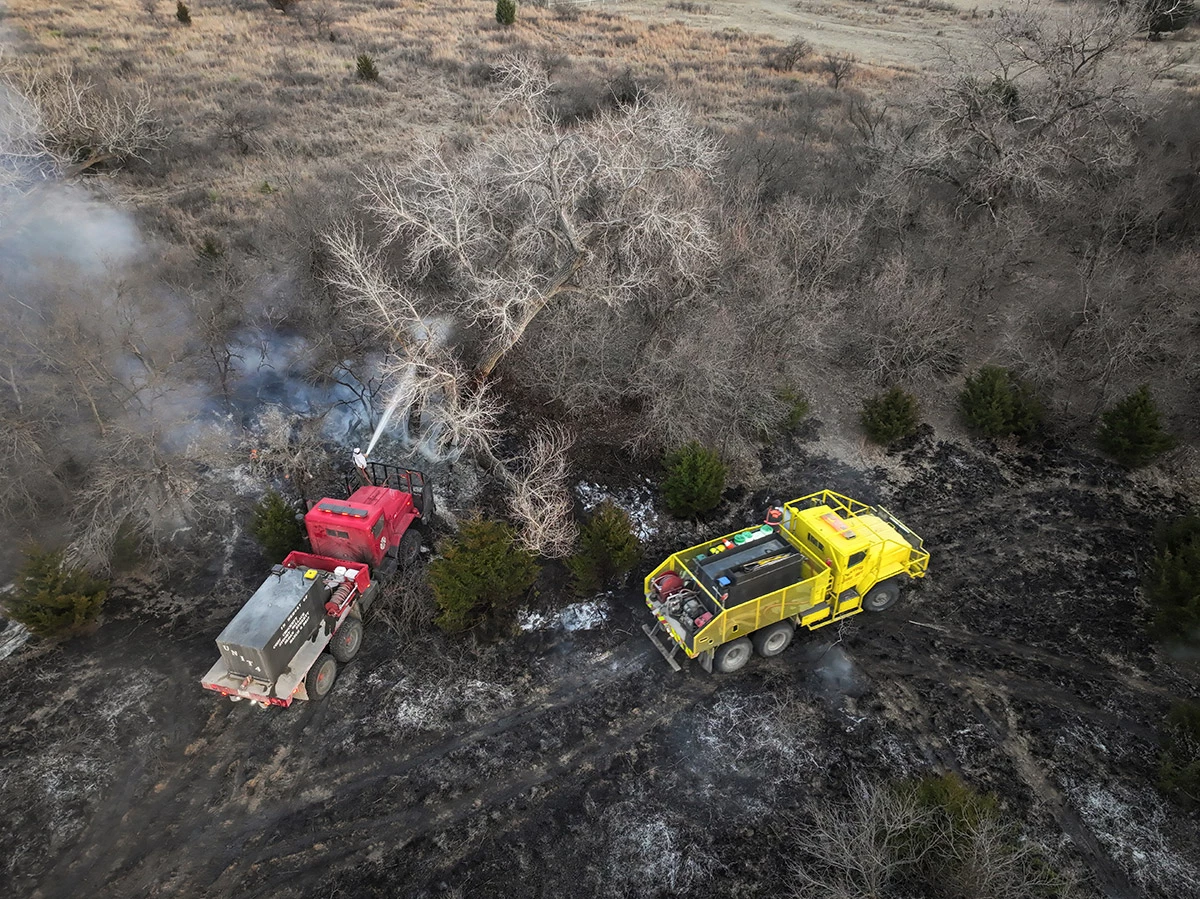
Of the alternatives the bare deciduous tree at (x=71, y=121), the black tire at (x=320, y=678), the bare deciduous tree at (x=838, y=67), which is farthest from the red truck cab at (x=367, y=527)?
the bare deciduous tree at (x=838, y=67)

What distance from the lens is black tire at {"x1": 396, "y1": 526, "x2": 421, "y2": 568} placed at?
13.2 metres

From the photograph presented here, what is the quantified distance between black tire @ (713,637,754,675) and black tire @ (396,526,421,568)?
19.6 feet

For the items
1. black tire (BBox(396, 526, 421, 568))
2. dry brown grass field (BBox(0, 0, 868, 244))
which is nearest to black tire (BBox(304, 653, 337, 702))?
black tire (BBox(396, 526, 421, 568))

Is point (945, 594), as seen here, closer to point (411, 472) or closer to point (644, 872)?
point (644, 872)

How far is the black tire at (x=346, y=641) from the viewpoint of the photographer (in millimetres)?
11484

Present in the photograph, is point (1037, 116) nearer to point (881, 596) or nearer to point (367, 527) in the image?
point (881, 596)

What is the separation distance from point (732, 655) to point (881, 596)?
10.4 ft

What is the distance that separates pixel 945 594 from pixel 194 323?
62.8 ft

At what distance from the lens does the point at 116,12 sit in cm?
3572

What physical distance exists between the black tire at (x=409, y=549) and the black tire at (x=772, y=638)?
6.49 meters

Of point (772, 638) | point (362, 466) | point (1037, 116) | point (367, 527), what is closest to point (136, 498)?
point (362, 466)

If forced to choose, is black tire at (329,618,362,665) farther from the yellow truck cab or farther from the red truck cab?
the yellow truck cab

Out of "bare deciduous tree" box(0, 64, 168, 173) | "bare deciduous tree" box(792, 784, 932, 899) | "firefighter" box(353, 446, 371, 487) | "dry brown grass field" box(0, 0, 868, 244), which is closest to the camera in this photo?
"bare deciduous tree" box(792, 784, 932, 899)

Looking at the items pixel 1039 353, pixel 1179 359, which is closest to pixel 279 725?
pixel 1039 353
